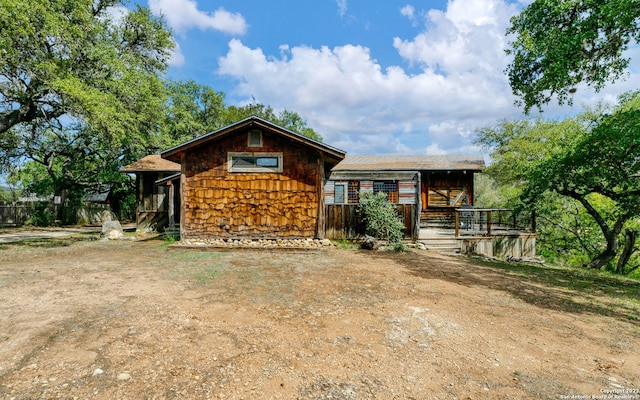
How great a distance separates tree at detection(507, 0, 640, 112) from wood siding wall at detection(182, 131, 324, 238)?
9072 millimetres

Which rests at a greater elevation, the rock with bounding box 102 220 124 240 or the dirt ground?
the rock with bounding box 102 220 124 240

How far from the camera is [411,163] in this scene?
62.7 ft

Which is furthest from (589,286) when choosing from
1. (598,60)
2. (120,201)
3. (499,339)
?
(120,201)

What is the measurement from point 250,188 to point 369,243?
4994mm

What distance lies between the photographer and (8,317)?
174 inches

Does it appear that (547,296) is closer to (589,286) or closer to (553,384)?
(589,286)

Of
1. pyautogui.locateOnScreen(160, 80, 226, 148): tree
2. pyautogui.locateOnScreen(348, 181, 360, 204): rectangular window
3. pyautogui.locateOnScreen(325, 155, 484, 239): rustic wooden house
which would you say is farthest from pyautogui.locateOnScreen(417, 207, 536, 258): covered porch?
pyautogui.locateOnScreen(160, 80, 226, 148): tree

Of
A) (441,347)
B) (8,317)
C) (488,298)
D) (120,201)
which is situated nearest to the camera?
(441,347)

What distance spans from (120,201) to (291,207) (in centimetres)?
2440

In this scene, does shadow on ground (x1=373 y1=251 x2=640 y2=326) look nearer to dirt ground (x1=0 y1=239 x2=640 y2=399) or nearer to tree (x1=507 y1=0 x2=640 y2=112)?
dirt ground (x1=0 y1=239 x2=640 y2=399)

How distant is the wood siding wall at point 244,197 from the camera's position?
11.4 meters

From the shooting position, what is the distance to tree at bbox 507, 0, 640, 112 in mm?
9984

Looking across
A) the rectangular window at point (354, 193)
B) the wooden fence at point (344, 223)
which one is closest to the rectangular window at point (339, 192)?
the rectangular window at point (354, 193)

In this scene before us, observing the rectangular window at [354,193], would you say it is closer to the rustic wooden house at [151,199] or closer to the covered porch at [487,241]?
the covered porch at [487,241]
